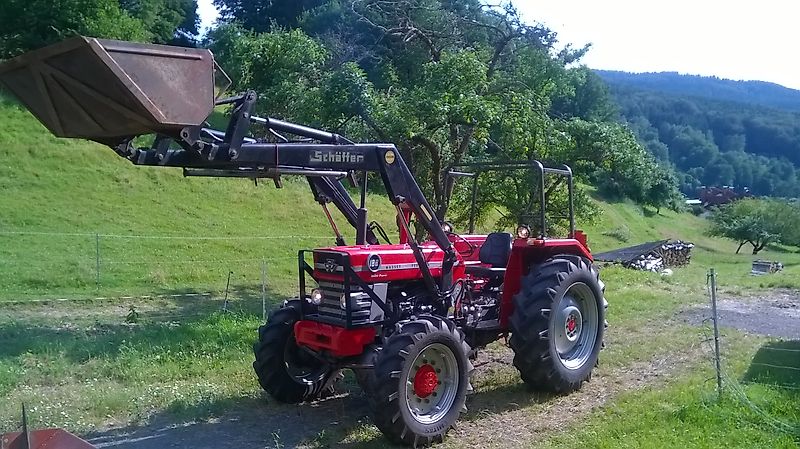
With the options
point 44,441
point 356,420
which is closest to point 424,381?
point 356,420

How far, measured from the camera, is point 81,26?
30.3m

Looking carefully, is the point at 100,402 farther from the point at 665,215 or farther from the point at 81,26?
the point at 665,215

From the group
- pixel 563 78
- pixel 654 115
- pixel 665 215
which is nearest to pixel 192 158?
pixel 563 78

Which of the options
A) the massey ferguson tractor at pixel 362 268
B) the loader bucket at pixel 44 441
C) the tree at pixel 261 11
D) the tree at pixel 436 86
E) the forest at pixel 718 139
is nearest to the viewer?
the loader bucket at pixel 44 441

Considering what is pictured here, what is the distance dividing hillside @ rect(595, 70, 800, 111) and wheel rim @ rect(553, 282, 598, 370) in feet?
450

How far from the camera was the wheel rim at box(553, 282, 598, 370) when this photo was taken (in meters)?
8.24

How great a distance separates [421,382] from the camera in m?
6.69

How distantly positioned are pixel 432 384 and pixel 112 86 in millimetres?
3580

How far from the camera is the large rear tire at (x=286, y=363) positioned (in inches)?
298

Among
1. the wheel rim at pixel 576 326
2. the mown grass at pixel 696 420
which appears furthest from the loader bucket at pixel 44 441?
the wheel rim at pixel 576 326

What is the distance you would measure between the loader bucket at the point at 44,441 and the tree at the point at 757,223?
42715 millimetres

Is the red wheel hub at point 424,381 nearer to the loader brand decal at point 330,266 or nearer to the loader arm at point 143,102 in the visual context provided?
the loader brand decal at point 330,266

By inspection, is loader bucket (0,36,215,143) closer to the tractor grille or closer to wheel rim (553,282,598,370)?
the tractor grille

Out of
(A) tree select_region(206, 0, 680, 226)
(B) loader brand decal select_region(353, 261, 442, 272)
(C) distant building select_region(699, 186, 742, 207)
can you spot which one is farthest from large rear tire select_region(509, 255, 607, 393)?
(C) distant building select_region(699, 186, 742, 207)
